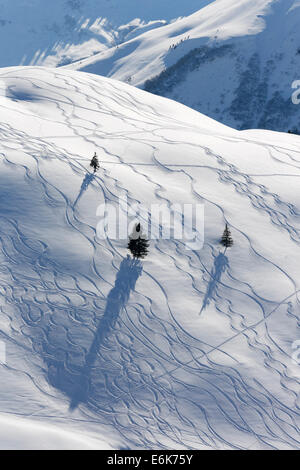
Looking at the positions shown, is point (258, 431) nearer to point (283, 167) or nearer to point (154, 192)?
point (154, 192)

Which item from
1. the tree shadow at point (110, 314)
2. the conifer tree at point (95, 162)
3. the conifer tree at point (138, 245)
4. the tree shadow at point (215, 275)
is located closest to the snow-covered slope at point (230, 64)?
the conifer tree at point (95, 162)

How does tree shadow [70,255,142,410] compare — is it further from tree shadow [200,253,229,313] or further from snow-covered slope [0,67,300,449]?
tree shadow [200,253,229,313]

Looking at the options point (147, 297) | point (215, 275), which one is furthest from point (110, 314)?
point (215, 275)

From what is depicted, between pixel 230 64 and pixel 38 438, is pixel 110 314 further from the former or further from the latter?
pixel 230 64

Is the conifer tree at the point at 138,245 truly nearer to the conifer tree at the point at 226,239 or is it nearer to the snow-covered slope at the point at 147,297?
the snow-covered slope at the point at 147,297

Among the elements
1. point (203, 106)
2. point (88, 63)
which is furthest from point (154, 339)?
point (88, 63)

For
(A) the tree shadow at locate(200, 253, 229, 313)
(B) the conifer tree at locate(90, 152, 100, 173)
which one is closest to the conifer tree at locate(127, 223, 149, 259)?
(A) the tree shadow at locate(200, 253, 229, 313)
